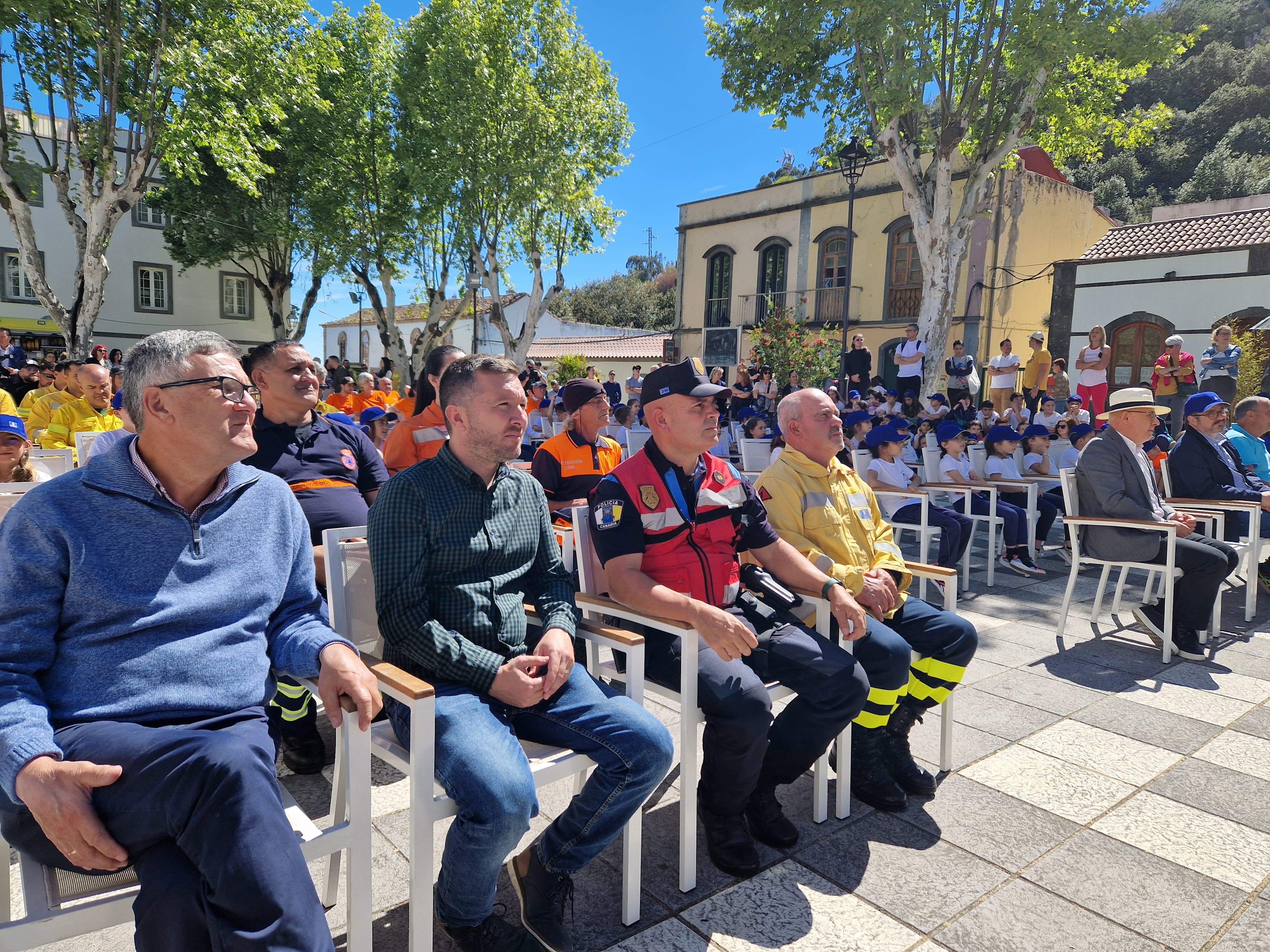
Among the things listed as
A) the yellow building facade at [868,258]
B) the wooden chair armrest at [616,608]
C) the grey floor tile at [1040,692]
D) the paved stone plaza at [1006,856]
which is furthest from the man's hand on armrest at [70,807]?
the yellow building facade at [868,258]

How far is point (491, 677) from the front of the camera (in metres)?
2.06

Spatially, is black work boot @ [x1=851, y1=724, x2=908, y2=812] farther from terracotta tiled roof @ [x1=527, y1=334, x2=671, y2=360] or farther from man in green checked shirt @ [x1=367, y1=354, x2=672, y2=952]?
terracotta tiled roof @ [x1=527, y1=334, x2=671, y2=360]

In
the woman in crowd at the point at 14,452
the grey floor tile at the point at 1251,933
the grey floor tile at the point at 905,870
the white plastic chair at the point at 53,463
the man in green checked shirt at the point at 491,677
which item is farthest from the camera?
the white plastic chair at the point at 53,463

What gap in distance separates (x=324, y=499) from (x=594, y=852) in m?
1.84

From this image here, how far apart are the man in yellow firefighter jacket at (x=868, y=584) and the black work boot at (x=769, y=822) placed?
419mm

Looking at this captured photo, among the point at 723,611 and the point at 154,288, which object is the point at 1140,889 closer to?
the point at 723,611

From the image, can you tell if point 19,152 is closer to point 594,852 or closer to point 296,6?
point 296,6

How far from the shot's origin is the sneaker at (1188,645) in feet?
14.2

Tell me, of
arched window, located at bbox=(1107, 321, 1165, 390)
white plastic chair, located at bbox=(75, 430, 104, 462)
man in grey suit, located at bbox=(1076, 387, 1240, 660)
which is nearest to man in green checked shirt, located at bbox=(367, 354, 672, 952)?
white plastic chair, located at bbox=(75, 430, 104, 462)

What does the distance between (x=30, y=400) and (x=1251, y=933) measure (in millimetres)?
9795

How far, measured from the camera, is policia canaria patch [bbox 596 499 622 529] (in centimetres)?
256

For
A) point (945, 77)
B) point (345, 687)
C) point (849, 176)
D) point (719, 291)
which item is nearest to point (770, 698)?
point (345, 687)

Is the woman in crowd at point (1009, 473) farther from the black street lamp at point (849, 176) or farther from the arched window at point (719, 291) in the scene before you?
the arched window at point (719, 291)

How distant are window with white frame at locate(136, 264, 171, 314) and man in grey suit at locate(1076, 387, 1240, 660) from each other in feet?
92.1
